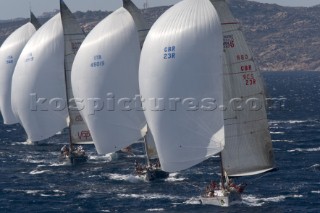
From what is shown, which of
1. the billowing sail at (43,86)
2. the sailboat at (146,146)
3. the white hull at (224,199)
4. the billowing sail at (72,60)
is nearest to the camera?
the white hull at (224,199)

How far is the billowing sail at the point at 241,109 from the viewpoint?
68562 millimetres

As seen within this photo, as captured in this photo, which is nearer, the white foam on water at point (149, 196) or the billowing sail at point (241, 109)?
the billowing sail at point (241, 109)

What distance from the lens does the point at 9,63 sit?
118000 millimetres

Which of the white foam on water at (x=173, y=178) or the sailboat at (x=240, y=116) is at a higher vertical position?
the sailboat at (x=240, y=116)

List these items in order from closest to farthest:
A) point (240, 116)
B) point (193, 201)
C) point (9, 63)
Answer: point (240, 116) < point (193, 201) < point (9, 63)

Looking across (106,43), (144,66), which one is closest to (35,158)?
(106,43)

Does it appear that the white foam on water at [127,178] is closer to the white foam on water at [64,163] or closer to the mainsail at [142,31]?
the mainsail at [142,31]

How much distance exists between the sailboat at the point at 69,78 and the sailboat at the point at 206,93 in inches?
1155

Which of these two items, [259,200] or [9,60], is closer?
[259,200]

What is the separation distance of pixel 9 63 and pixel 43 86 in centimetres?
1979

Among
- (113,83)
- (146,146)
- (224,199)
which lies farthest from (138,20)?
(224,199)

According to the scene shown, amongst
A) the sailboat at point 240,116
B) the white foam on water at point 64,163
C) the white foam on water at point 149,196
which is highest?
the sailboat at point 240,116

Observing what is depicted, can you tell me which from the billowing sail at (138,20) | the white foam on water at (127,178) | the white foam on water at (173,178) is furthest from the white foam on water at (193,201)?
the billowing sail at (138,20)

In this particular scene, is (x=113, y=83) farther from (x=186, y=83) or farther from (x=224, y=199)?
(x=224, y=199)
